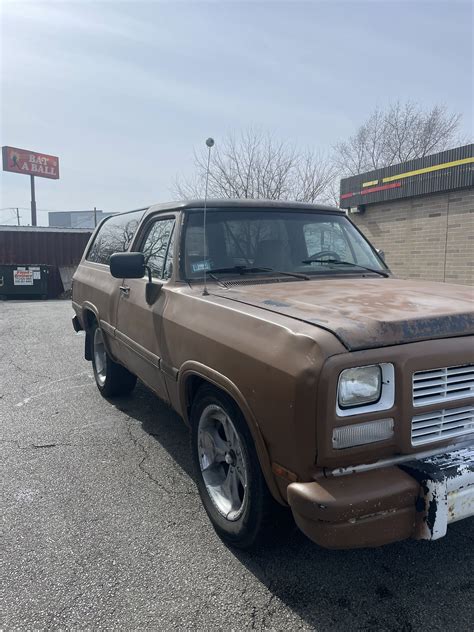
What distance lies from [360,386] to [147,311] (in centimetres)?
201

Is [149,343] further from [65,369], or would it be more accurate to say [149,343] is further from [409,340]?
[65,369]

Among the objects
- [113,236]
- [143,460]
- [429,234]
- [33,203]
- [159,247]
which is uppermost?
[33,203]

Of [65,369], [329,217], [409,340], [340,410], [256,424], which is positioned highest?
[329,217]

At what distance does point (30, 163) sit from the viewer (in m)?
43.8

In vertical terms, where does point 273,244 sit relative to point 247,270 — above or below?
above

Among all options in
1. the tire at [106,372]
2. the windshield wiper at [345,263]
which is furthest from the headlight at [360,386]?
the tire at [106,372]

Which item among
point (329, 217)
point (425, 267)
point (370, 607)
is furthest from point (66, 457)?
point (425, 267)

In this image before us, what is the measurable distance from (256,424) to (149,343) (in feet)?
5.10

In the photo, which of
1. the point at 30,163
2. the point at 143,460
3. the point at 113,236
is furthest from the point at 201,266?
the point at 30,163

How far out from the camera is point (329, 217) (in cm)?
413

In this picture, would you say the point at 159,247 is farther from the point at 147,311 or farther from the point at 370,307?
the point at 370,307

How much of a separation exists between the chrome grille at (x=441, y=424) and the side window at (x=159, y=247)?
6.66 ft

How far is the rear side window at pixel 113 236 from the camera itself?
468 cm

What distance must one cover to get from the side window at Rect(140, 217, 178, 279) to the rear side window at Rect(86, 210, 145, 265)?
0.37 m
